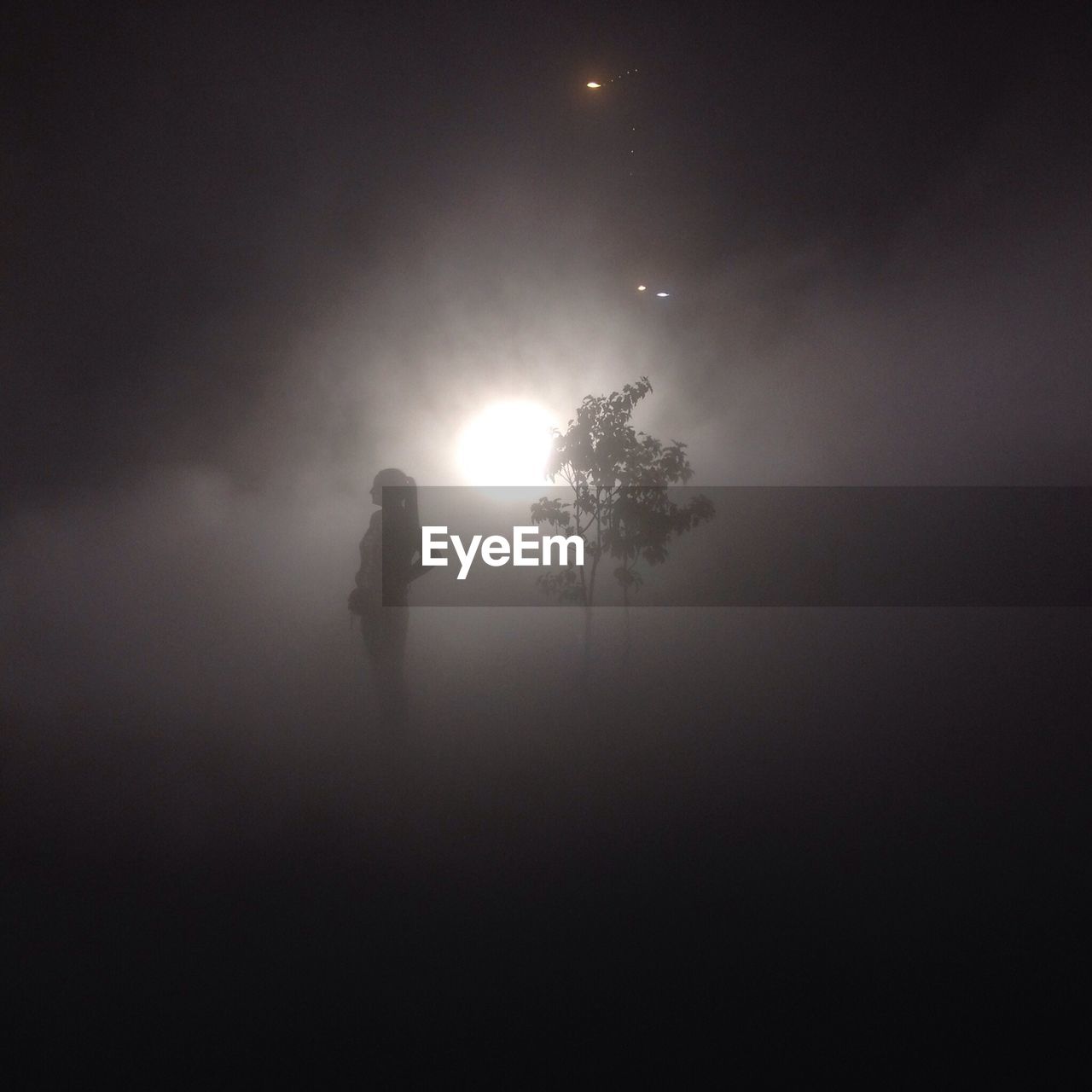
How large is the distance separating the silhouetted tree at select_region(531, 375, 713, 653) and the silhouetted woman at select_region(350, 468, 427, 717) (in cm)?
41

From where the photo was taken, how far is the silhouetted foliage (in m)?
2.31

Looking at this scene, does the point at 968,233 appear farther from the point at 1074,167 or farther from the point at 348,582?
the point at 348,582

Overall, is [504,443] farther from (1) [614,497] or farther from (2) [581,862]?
(2) [581,862]

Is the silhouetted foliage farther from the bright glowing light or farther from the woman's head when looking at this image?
the woman's head

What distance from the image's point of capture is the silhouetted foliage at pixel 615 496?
2.31 m

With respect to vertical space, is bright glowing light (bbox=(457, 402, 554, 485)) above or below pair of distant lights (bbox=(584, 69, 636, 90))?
below

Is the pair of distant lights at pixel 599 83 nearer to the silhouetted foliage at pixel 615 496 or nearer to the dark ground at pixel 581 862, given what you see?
the silhouetted foliage at pixel 615 496

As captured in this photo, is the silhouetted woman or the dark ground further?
the silhouetted woman

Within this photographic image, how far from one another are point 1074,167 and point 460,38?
193 centimetres

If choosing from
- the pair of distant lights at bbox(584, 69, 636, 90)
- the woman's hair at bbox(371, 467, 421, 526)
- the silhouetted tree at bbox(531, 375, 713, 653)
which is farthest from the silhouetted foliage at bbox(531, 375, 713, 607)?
the pair of distant lights at bbox(584, 69, 636, 90)

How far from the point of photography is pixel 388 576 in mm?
2367

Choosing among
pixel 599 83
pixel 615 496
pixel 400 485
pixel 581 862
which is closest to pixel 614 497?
pixel 615 496

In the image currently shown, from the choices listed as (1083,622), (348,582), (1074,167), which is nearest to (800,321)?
(1074,167)

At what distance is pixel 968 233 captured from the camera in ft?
7.41
